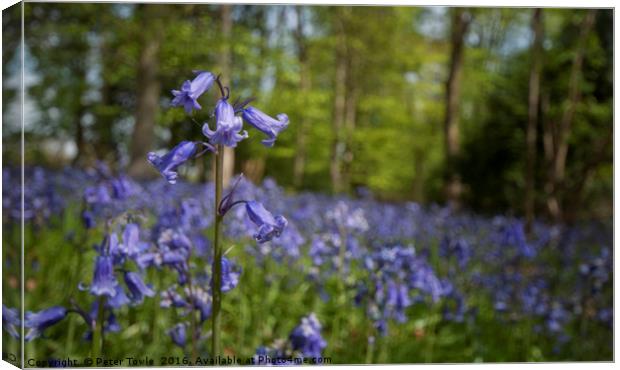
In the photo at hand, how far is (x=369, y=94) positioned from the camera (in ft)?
14.1

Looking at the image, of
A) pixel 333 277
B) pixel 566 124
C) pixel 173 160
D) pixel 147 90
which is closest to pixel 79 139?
pixel 147 90

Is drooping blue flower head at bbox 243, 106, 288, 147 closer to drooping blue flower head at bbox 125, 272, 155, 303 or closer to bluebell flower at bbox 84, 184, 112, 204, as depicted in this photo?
drooping blue flower head at bbox 125, 272, 155, 303

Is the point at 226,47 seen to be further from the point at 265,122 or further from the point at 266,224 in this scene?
the point at 266,224

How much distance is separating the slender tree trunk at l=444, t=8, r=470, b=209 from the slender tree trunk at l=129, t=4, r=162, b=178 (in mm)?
1676

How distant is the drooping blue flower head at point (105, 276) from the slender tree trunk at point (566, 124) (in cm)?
311

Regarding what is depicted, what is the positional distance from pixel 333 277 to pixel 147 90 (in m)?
1.46

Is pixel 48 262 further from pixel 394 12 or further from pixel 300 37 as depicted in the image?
pixel 394 12

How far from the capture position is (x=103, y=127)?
4.07 meters

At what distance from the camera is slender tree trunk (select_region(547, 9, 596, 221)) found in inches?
165

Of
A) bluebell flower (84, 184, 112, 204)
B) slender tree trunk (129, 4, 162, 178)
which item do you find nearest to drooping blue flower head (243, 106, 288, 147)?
bluebell flower (84, 184, 112, 204)

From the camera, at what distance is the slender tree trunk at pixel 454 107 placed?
4348 millimetres

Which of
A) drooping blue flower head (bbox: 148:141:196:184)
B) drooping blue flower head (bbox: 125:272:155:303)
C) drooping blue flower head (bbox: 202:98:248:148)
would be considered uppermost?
drooping blue flower head (bbox: 202:98:248:148)

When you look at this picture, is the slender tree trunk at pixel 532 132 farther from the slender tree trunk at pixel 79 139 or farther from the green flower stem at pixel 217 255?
the green flower stem at pixel 217 255

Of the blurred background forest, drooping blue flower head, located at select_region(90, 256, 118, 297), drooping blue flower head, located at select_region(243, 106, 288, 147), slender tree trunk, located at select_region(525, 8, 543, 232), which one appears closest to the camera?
drooping blue flower head, located at select_region(243, 106, 288, 147)
